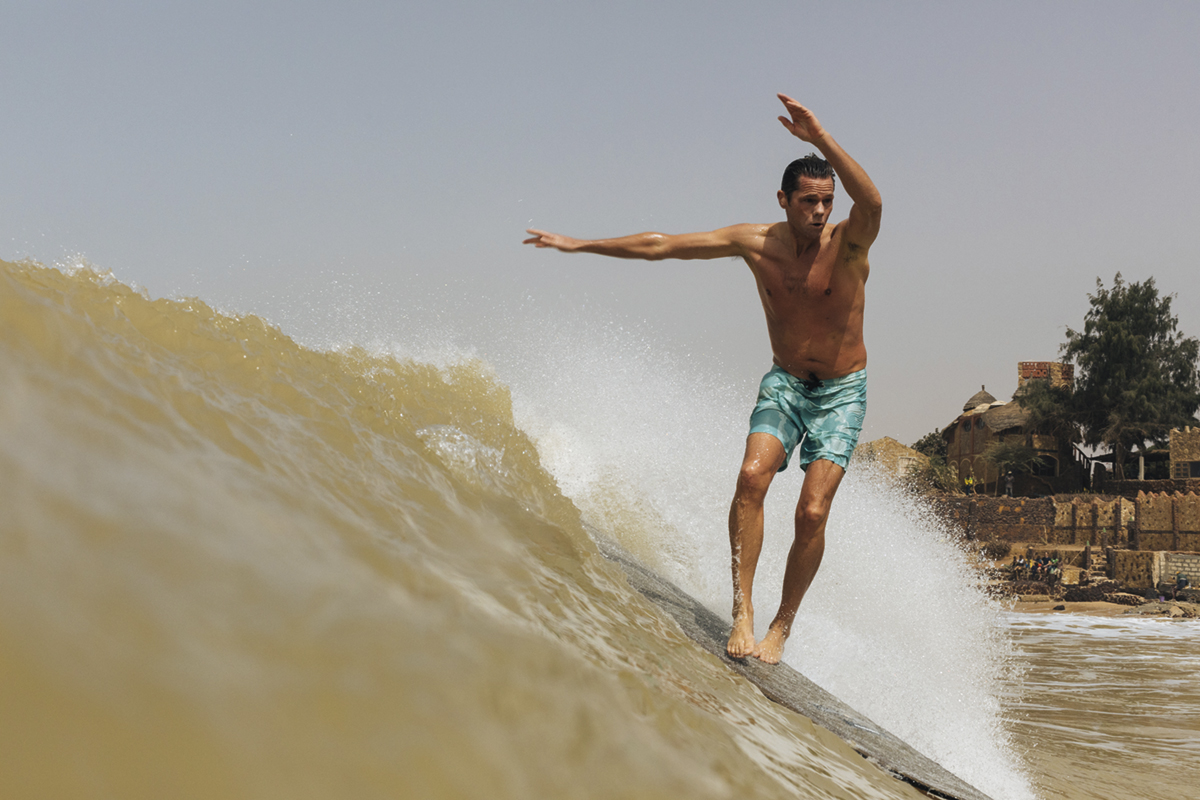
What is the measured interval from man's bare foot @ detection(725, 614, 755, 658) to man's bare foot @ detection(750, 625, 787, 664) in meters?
0.04

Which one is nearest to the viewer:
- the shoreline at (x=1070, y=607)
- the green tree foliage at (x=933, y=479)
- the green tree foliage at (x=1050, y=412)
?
the shoreline at (x=1070, y=607)

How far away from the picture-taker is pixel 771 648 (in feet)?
11.4

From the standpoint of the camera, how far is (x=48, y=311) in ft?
6.65

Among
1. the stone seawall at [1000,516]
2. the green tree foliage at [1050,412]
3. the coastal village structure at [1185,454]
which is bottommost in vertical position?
the stone seawall at [1000,516]

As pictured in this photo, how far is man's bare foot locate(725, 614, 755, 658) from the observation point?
3.31 meters

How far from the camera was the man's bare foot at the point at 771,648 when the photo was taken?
3416 mm

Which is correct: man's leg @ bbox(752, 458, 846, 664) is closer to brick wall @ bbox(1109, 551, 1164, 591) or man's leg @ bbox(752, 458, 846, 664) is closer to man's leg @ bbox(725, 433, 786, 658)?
man's leg @ bbox(725, 433, 786, 658)

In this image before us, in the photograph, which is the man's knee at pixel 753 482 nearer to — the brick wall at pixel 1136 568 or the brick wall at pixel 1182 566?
the brick wall at pixel 1182 566

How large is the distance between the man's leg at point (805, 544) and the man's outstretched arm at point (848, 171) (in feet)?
3.15

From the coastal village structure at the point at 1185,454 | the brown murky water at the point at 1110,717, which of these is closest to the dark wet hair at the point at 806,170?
the brown murky water at the point at 1110,717

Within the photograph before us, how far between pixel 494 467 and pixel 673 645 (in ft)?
3.27

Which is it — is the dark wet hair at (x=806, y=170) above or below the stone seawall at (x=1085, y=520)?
above

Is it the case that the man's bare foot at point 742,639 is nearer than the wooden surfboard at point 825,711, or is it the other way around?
the wooden surfboard at point 825,711

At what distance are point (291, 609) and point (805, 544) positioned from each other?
8.38 ft
